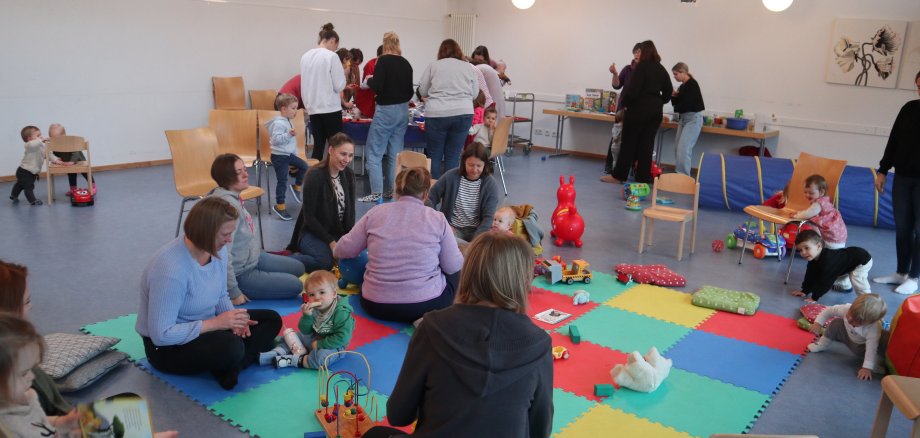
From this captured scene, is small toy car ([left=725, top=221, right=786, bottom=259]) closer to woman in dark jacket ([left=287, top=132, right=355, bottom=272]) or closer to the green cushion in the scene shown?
the green cushion

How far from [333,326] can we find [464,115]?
393cm

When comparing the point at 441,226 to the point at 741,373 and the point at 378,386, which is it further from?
the point at 741,373

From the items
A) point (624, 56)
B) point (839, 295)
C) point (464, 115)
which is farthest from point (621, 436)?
point (624, 56)

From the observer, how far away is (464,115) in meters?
7.21

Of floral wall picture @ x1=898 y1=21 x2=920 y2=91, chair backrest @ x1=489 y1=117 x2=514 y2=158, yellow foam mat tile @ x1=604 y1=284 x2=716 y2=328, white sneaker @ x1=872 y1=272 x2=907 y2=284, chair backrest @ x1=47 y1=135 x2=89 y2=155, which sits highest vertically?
floral wall picture @ x1=898 y1=21 x2=920 y2=91

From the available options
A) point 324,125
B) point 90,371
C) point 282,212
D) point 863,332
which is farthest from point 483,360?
point 324,125

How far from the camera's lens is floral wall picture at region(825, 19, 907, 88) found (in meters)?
8.62

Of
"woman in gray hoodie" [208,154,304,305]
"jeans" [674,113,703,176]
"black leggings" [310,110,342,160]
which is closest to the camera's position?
"woman in gray hoodie" [208,154,304,305]

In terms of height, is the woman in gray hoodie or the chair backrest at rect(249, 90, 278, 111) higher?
the chair backrest at rect(249, 90, 278, 111)

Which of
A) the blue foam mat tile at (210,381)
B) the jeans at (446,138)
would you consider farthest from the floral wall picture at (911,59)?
the blue foam mat tile at (210,381)

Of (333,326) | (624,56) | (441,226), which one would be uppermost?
(624,56)

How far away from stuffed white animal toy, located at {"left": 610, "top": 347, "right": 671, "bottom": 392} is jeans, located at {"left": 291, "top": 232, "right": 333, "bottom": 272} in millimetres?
2311

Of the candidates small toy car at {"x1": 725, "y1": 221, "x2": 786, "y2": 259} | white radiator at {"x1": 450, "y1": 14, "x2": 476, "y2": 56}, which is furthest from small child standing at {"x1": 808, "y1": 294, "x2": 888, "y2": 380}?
white radiator at {"x1": 450, "y1": 14, "x2": 476, "y2": 56}

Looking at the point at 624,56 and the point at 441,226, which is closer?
the point at 441,226
